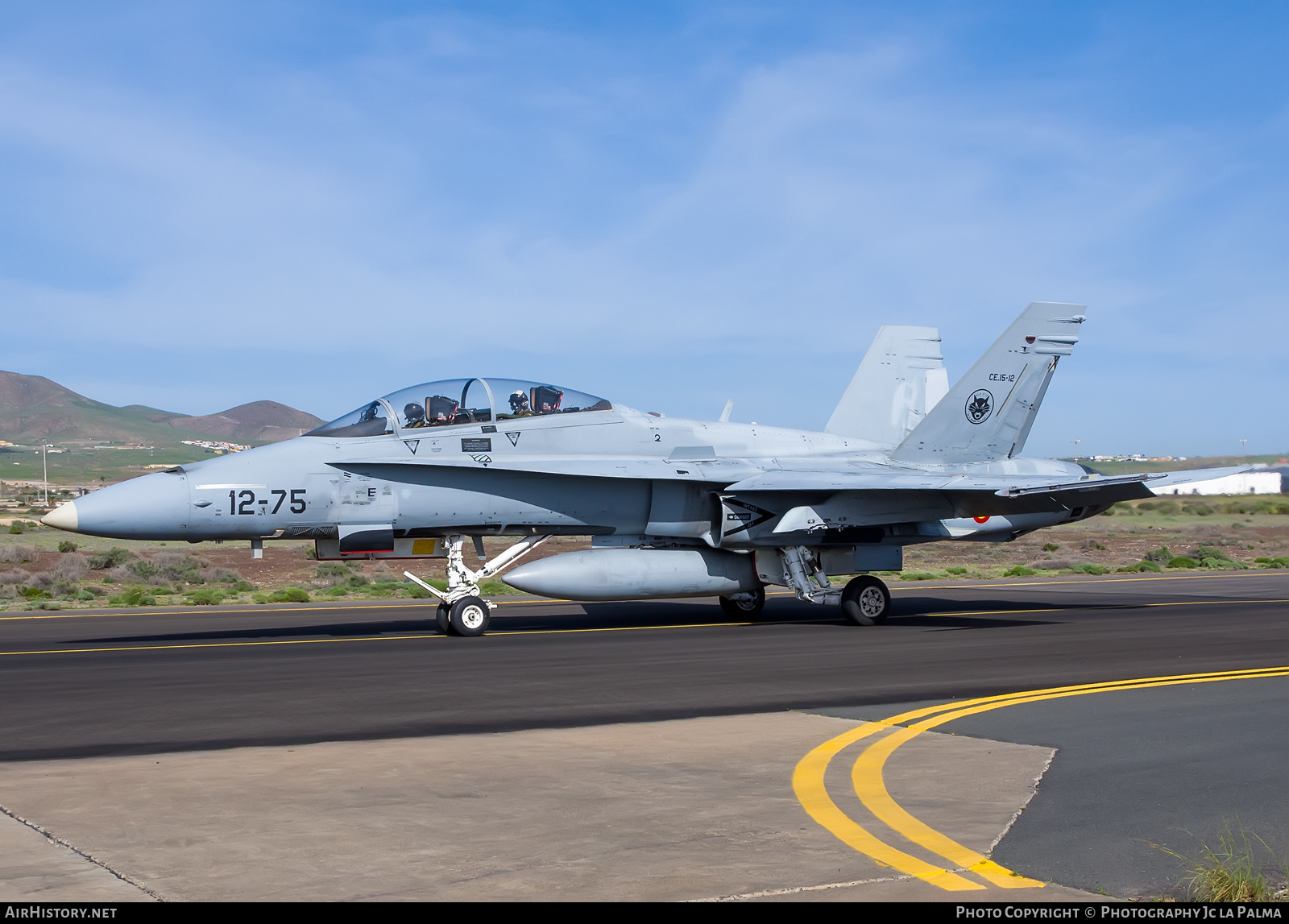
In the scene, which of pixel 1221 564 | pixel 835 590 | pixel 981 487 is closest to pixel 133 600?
pixel 835 590

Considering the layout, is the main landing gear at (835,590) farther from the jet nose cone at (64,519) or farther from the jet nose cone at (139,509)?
the jet nose cone at (64,519)

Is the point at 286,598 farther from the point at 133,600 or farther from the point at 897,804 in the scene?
the point at 897,804

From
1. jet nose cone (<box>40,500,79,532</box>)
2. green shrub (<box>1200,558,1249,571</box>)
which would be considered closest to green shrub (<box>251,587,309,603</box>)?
jet nose cone (<box>40,500,79,532</box>)

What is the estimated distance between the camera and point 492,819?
5824 mm

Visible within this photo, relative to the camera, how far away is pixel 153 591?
90.4 feet

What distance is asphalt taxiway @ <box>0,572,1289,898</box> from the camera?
18.6ft

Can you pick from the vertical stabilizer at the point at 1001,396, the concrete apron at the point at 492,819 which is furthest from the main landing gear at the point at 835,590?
the concrete apron at the point at 492,819

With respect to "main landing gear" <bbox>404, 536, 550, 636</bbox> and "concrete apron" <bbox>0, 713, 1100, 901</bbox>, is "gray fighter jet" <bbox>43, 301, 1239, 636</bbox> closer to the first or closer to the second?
"main landing gear" <bbox>404, 536, 550, 636</bbox>

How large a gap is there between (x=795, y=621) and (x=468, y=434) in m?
6.18

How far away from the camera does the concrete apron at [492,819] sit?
15.5 ft

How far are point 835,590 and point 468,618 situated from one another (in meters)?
6.17

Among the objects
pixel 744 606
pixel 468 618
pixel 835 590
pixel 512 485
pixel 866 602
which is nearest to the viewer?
pixel 468 618

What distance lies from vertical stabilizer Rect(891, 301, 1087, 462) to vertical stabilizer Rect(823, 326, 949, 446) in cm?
262
